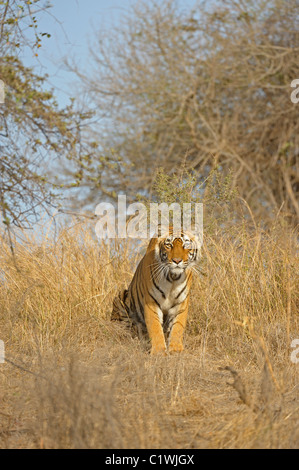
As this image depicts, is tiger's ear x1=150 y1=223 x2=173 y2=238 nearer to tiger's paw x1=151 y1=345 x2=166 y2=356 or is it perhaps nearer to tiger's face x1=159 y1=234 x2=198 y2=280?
tiger's face x1=159 y1=234 x2=198 y2=280

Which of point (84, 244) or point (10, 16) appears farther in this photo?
point (84, 244)

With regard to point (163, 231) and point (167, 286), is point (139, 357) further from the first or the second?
point (163, 231)

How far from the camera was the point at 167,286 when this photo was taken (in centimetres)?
495

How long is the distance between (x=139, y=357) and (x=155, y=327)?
3.30 ft

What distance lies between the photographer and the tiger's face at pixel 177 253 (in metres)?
4.79

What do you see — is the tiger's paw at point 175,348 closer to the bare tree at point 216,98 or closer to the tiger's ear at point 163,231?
the tiger's ear at point 163,231

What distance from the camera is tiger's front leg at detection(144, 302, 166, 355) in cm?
478

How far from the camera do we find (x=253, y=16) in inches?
472

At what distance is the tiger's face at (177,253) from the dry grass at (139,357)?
592mm

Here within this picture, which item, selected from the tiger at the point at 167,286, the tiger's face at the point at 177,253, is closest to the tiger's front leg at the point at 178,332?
the tiger at the point at 167,286

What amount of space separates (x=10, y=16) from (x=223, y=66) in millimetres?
7605
